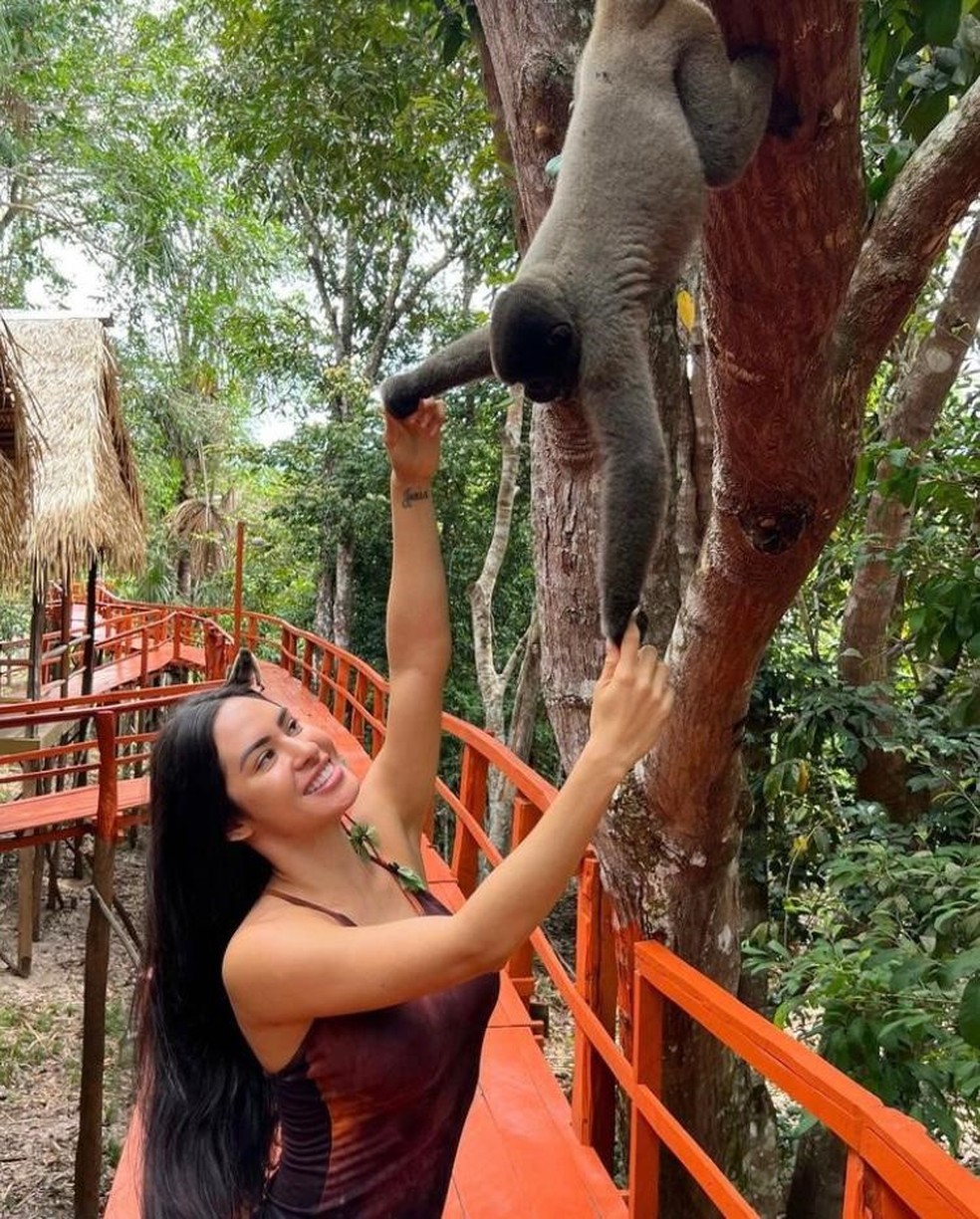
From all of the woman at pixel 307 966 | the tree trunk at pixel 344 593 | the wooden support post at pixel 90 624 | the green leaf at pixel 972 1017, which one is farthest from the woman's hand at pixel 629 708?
the tree trunk at pixel 344 593

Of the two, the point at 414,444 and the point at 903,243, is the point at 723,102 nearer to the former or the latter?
the point at 903,243

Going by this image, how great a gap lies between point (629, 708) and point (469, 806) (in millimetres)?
2697

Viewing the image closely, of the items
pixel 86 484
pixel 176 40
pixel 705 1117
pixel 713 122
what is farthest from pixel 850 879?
pixel 176 40

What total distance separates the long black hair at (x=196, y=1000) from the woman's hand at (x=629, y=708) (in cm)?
53

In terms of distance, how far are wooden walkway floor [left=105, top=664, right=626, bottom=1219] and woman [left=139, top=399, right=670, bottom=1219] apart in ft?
1.81

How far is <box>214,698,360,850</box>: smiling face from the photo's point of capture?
146 centimetres

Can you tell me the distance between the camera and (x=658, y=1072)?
2.14 m

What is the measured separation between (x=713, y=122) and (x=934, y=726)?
359 cm

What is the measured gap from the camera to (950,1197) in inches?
40.0

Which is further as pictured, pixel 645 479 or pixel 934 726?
pixel 934 726

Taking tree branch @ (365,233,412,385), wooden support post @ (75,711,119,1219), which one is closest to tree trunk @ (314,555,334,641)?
tree branch @ (365,233,412,385)

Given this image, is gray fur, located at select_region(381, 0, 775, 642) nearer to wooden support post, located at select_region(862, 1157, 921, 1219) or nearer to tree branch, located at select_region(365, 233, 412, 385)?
wooden support post, located at select_region(862, 1157, 921, 1219)

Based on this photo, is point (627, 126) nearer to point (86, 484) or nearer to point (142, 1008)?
point (142, 1008)

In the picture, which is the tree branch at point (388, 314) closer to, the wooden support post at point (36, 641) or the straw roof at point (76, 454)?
the straw roof at point (76, 454)
